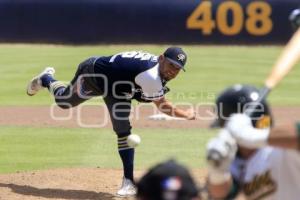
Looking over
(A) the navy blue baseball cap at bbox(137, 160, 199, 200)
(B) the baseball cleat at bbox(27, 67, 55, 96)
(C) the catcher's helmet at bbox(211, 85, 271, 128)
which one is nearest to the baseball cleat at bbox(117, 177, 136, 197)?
(B) the baseball cleat at bbox(27, 67, 55, 96)

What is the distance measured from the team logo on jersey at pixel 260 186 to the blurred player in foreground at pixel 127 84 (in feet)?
12.4

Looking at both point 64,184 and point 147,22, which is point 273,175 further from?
point 147,22

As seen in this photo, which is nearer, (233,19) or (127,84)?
(127,84)

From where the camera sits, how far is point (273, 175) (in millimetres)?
3643

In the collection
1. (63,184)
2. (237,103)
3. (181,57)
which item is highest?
(181,57)

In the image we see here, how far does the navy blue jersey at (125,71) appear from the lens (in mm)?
7629

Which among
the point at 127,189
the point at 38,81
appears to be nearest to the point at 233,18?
the point at 38,81

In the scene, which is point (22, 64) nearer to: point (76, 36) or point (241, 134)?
point (76, 36)

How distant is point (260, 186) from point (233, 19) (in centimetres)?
2061

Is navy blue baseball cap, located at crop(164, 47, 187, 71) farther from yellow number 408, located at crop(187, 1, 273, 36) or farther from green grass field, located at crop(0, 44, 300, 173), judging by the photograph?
yellow number 408, located at crop(187, 1, 273, 36)

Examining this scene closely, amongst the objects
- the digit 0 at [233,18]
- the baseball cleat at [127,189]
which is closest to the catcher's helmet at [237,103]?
the baseball cleat at [127,189]

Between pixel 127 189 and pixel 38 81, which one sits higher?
pixel 38 81

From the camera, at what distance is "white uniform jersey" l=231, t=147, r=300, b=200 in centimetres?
361

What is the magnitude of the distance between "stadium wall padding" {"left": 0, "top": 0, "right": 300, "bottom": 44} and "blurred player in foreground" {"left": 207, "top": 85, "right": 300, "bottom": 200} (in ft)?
65.5
